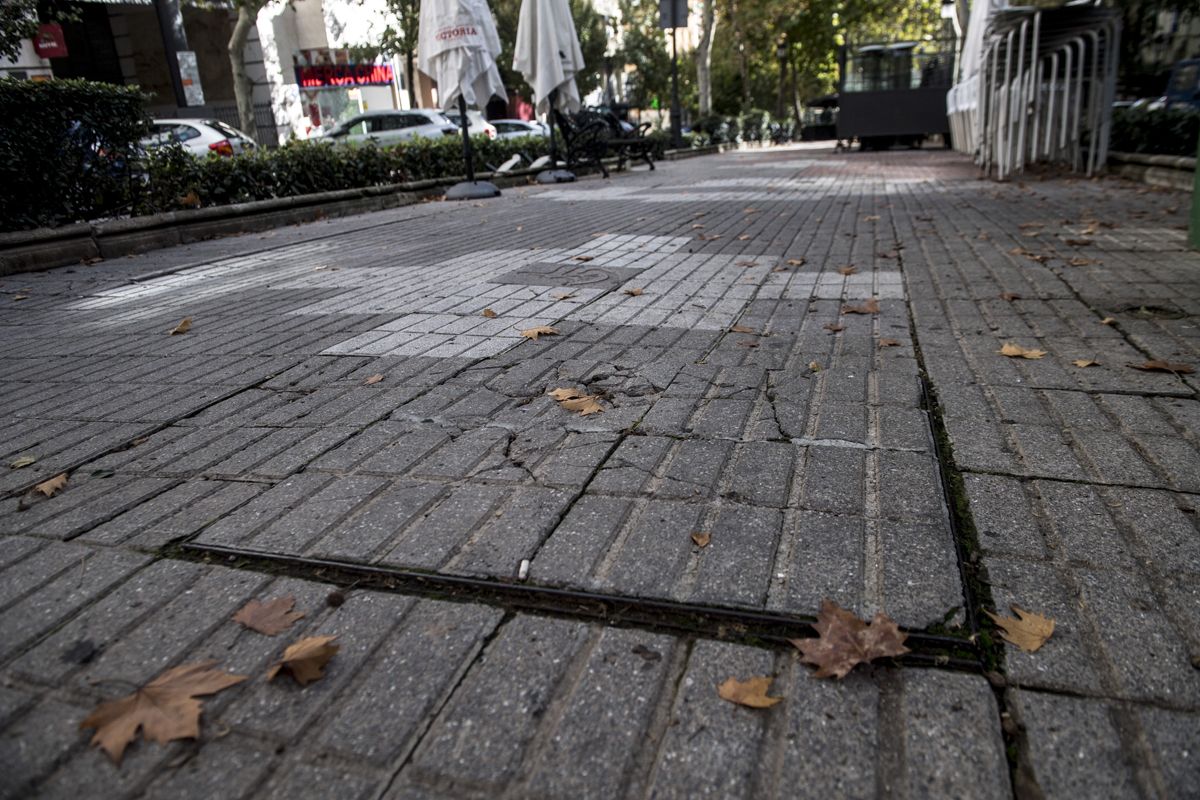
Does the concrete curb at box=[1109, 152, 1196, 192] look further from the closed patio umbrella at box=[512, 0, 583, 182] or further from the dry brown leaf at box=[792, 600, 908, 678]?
the dry brown leaf at box=[792, 600, 908, 678]

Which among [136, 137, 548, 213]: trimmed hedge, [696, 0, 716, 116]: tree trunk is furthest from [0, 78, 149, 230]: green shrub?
[696, 0, 716, 116]: tree trunk

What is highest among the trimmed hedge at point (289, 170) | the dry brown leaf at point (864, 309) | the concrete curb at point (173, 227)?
the trimmed hedge at point (289, 170)

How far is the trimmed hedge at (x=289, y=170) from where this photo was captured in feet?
26.9

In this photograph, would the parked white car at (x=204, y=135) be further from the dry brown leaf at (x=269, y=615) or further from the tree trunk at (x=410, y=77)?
the tree trunk at (x=410, y=77)

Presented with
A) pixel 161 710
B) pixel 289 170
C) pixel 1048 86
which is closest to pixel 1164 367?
pixel 161 710

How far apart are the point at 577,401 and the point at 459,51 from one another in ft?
29.9

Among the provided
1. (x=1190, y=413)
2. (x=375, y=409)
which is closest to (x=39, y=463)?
(x=375, y=409)

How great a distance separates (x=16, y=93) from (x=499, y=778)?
8087 mm

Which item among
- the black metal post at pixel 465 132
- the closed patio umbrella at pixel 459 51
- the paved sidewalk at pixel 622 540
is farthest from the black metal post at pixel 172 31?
the paved sidewalk at pixel 622 540

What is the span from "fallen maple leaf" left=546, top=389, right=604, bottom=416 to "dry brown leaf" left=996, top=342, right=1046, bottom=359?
68.5 inches

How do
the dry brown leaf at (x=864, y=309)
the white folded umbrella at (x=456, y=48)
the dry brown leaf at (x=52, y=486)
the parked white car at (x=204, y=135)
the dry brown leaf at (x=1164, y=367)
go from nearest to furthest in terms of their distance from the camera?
the dry brown leaf at (x=52, y=486)
the dry brown leaf at (x=1164, y=367)
the dry brown leaf at (x=864, y=309)
the white folded umbrella at (x=456, y=48)
the parked white car at (x=204, y=135)

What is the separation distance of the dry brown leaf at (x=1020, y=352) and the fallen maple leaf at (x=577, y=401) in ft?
5.71

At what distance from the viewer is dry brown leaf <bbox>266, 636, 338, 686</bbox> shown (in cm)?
149

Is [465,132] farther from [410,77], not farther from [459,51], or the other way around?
[410,77]
